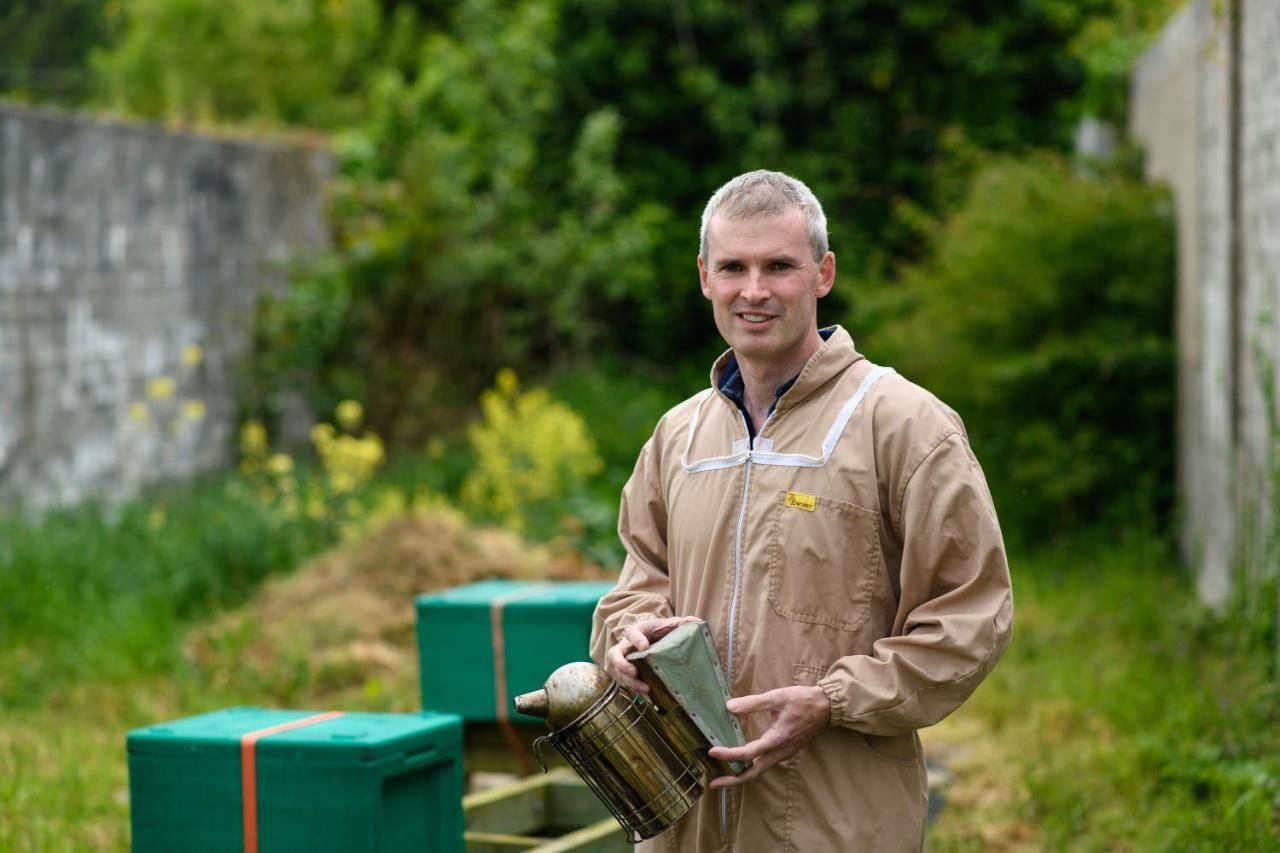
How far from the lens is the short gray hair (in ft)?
9.96

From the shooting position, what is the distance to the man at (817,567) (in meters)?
2.89

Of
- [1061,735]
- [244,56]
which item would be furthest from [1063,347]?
[244,56]

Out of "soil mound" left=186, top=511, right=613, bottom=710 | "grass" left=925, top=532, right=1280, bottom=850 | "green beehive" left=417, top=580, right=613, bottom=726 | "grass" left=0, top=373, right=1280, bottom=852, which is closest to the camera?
"green beehive" left=417, top=580, right=613, bottom=726

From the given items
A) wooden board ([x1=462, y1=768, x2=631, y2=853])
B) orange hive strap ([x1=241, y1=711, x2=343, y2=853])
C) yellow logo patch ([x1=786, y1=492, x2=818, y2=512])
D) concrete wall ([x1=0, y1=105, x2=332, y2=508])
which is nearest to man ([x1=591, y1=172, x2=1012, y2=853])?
yellow logo patch ([x1=786, y1=492, x2=818, y2=512])

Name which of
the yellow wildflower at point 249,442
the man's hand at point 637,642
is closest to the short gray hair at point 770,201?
the man's hand at point 637,642

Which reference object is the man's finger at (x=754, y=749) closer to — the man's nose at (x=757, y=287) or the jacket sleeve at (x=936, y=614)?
the jacket sleeve at (x=936, y=614)

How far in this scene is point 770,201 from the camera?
9.96 ft

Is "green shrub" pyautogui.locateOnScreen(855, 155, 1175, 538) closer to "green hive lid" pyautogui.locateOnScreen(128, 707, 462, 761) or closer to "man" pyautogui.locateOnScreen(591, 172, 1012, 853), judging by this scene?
"green hive lid" pyautogui.locateOnScreen(128, 707, 462, 761)

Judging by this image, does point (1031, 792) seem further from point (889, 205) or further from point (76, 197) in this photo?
point (889, 205)

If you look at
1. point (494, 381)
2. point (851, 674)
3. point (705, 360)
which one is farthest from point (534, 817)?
point (705, 360)

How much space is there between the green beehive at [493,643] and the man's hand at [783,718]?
2.28m

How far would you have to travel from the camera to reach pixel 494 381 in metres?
13.6

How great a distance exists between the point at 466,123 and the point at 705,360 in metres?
2.97

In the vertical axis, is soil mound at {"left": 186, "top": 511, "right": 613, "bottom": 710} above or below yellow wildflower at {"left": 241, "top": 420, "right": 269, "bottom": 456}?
below
